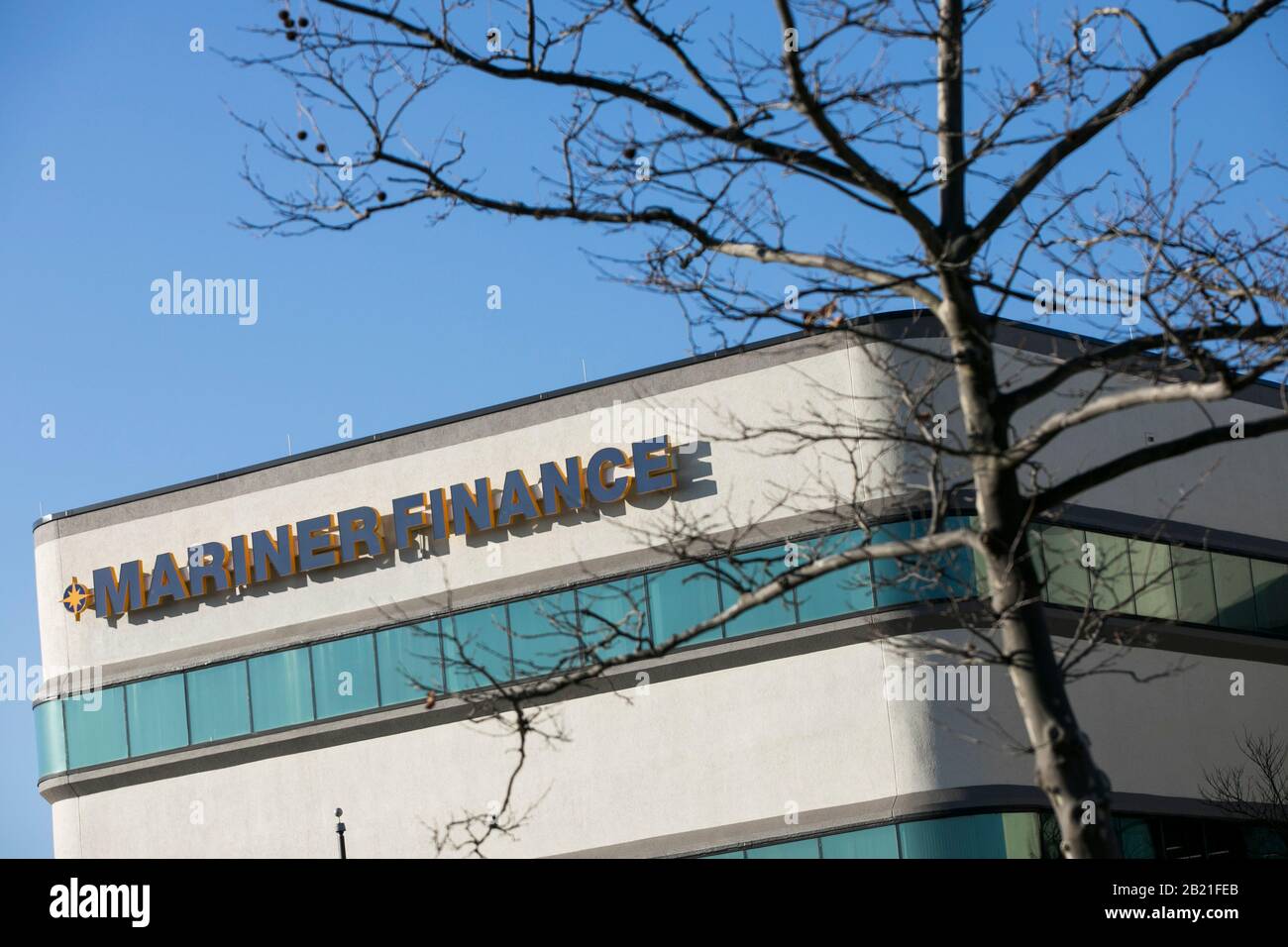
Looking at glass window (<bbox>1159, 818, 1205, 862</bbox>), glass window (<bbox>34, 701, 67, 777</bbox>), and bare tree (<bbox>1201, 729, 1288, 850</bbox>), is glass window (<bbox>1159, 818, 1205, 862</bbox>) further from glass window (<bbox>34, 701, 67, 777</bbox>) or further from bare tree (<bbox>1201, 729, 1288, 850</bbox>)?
glass window (<bbox>34, 701, 67, 777</bbox>)

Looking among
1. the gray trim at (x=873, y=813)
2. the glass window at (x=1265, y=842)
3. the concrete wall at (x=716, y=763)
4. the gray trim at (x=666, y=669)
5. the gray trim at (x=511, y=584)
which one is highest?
the gray trim at (x=511, y=584)

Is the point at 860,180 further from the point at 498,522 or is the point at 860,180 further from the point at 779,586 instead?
the point at 498,522

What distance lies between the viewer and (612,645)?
1056 inches

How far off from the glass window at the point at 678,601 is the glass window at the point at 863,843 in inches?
153

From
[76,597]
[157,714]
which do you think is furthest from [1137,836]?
[76,597]

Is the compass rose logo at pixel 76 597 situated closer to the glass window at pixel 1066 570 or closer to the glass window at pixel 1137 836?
the glass window at pixel 1066 570

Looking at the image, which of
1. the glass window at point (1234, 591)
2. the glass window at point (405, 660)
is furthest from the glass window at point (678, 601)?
the glass window at point (1234, 591)

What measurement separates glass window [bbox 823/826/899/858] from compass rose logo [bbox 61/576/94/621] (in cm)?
1602

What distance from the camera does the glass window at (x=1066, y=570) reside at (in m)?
27.3

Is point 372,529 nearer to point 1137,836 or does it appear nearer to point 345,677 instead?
point 345,677

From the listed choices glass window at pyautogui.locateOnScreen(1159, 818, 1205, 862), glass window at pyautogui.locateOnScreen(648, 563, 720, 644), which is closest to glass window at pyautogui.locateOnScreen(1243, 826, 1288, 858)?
glass window at pyautogui.locateOnScreen(1159, 818, 1205, 862)

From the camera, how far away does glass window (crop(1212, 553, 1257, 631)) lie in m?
30.0
